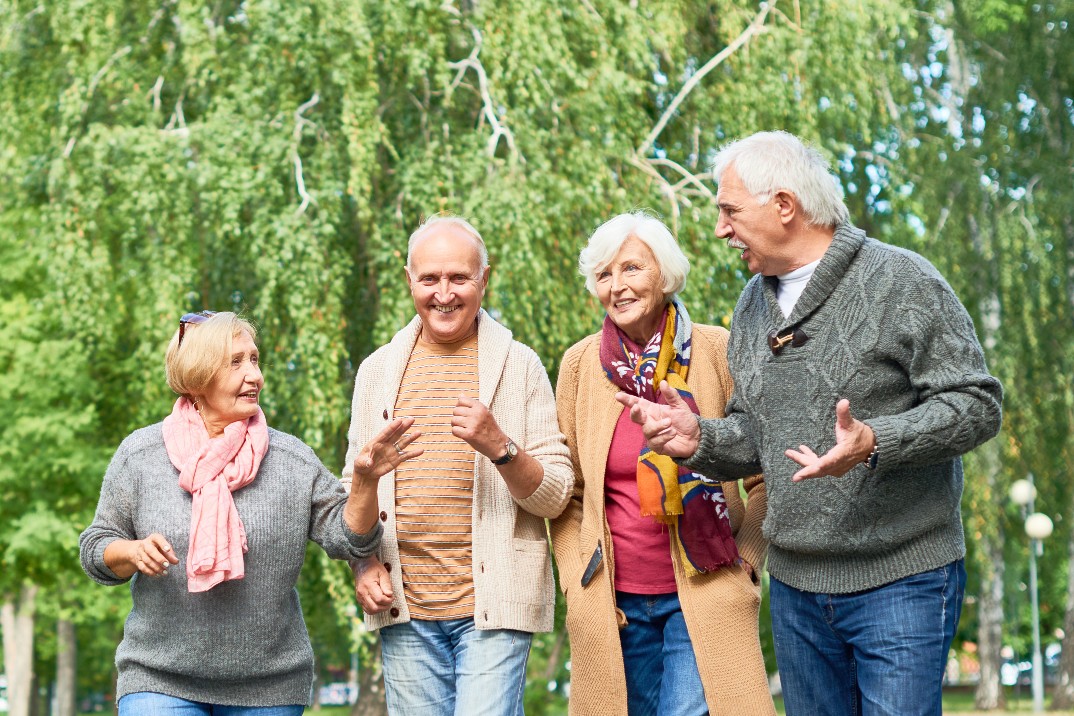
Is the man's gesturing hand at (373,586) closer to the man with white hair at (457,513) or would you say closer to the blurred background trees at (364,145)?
the man with white hair at (457,513)

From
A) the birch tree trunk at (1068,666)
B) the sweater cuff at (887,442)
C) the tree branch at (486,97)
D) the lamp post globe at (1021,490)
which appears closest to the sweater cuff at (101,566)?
the sweater cuff at (887,442)

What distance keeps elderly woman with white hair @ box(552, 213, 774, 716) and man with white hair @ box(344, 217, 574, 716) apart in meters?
0.12

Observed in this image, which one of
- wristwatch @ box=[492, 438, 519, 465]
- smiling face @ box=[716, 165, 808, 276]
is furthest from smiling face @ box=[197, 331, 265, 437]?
smiling face @ box=[716, 165, 808, 276]

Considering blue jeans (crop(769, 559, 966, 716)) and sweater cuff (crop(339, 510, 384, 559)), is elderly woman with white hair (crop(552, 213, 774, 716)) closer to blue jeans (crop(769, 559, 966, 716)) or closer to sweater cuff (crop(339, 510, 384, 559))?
blue jeans (crop(769, 559, 966, 716))

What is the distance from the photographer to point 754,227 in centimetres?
338

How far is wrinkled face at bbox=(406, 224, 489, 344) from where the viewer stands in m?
3.87

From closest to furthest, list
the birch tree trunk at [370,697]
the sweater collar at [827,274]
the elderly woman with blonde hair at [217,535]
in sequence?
1. the sweater collar at [827,274]
2. the elderly woman with blonde hair at [217,535]
3. the birch tree trunk at [370,697]

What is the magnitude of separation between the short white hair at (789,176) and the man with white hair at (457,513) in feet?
2.92

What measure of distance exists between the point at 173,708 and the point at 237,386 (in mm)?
839

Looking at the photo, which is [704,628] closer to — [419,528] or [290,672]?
[419,528]

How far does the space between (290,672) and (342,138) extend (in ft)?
22.1

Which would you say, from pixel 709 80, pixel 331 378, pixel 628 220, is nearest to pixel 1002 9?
pixel 709 80

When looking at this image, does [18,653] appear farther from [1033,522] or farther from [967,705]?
[967,705]

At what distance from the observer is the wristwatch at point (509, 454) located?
143 inches
